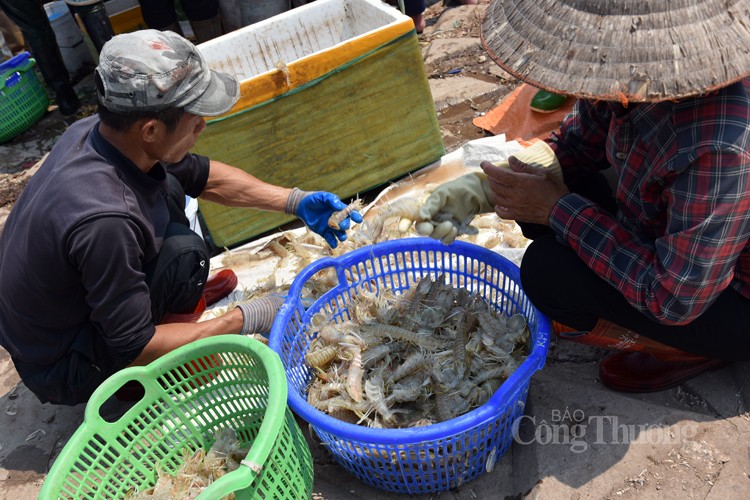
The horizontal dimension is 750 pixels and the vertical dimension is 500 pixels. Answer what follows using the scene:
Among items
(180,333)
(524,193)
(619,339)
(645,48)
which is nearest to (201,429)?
(180,333)

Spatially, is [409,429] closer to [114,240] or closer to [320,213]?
[114,240]

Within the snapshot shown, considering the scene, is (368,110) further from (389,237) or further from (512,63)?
(512,63)

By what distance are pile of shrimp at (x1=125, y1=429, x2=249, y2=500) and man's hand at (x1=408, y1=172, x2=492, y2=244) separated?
106cm

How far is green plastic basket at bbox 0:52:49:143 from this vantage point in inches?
203

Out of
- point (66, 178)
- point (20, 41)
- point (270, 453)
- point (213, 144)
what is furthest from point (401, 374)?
point (20, 41)

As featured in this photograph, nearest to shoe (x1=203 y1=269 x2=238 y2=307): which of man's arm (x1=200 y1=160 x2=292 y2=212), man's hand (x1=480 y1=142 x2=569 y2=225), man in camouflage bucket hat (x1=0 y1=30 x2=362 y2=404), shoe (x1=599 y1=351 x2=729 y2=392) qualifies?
man's arm (x1=200 y1=160 x2=292 y2=212)

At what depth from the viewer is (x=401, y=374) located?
245 centimetres

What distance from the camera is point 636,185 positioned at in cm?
197

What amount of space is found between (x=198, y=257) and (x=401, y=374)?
973mm

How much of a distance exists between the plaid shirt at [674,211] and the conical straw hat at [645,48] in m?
0.20

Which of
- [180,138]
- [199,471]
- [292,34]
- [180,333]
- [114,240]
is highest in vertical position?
[180,138]

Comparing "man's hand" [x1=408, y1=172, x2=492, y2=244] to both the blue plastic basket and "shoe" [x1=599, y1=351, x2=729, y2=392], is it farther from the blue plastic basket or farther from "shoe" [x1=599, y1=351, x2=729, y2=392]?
"shoe" [x1=599, y1=351, x2=729, y2=392]

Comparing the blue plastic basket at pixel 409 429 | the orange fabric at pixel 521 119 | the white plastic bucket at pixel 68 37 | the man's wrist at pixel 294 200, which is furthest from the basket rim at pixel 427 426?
the white plastic bucket at pixel 68 37

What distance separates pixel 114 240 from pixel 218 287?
121cm
